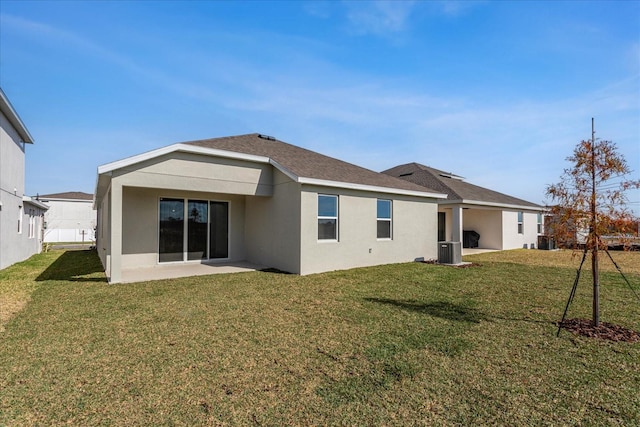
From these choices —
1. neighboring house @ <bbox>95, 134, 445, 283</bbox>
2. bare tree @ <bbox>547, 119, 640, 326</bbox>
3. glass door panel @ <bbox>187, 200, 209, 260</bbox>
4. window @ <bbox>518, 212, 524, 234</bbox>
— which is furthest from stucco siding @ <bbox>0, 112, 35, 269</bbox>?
window @ <bbox>518, 212, 524, 234</bbox>

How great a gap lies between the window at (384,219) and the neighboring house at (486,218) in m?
6.24

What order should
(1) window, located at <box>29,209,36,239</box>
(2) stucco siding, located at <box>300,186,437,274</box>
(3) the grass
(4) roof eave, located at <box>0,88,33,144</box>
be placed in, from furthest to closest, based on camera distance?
(1) window, located at <box>29,209,36,239</box>
(4) roof eave, located at <box>0,88,33,144</box>
(2) stucco siding, located at <box>300,186,437,274</box>
(3) the grass

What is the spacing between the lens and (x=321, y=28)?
34.4 ft

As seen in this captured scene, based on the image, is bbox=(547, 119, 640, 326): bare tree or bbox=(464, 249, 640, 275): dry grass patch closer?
bbox=(547, 119, 640, 326): bare tree

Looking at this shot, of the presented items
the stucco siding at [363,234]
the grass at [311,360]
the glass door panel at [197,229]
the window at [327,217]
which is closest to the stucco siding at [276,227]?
the stucco siding at [363,234]

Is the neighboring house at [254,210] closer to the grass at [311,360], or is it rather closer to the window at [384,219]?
the window at [384,219]

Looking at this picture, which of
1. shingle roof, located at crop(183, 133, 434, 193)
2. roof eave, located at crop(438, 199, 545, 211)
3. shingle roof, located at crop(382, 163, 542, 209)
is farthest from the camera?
shingle roof, located at crop(382, 163, 542, 209)

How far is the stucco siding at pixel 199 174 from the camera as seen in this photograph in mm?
8969

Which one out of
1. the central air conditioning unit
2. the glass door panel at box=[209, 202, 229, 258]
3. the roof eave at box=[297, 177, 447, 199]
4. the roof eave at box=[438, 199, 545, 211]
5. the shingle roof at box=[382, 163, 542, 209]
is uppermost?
the shingle roof at box=[382, 163, 542, 209]

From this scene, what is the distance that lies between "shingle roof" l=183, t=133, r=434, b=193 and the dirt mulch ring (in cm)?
719

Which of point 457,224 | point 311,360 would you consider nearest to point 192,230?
point 311,360

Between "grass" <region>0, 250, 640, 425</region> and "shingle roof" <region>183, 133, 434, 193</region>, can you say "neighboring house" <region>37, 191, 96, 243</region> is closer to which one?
"shingle roof" <region>183, 133, 434, 193</region>

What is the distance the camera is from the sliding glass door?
1149 centimetres

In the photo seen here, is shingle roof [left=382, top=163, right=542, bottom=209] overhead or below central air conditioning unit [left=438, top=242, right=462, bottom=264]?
overhead
